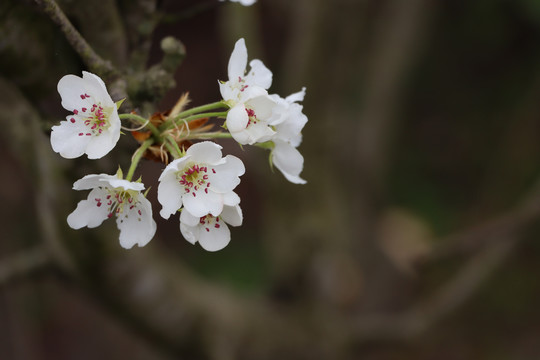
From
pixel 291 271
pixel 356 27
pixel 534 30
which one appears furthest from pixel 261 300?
pixel 534 30

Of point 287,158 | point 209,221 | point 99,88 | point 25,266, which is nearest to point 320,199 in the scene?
point 25,266

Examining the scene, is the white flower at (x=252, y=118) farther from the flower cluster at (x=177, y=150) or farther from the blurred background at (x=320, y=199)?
the blurred background at (x=320, y=199)

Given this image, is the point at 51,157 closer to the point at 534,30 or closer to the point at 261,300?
the point at 261,300

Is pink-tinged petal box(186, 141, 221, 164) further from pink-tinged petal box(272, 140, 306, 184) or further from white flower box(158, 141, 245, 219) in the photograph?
pink-tinged petal box(272, 140, 306, 184)

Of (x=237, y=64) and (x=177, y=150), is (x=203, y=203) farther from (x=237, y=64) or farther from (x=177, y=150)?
(x=237, y=64)

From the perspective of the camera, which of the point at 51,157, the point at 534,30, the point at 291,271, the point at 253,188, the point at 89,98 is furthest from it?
the point at 253,188

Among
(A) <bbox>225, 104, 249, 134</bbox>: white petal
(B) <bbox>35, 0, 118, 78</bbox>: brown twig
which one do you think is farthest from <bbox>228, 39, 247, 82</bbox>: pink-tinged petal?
(B) <bbox>35, 0, 118, 78</bbox>: brown twig
